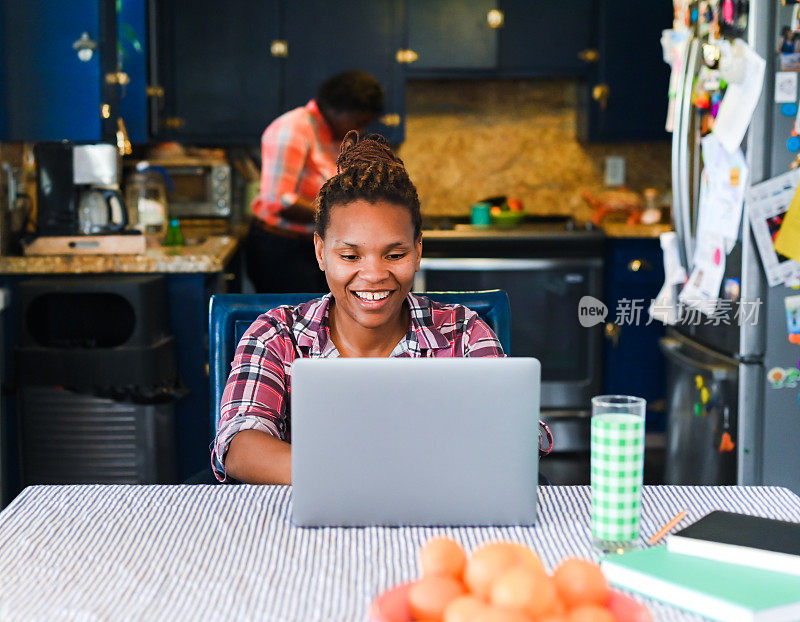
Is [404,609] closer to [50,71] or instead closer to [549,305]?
[50,71]

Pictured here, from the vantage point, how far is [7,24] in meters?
2.97

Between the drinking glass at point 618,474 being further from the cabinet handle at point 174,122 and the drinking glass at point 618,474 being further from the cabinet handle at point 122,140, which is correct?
the cabinet handle at point 174,122

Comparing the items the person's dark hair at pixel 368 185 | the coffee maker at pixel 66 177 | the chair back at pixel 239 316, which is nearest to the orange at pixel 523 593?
the person's dark hair at pixel 368 185

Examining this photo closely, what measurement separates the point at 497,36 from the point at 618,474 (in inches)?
131

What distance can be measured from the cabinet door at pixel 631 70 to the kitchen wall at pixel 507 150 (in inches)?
10.3

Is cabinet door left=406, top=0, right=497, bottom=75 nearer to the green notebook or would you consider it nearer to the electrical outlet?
the electrical outlet

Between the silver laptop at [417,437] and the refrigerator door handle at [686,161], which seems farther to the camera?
the refrigerator door handle at [686,161]

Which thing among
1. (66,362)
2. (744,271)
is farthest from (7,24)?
(744,271)

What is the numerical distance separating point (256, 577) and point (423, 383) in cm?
26

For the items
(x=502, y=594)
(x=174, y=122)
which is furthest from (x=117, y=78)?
(x=502, y=594)

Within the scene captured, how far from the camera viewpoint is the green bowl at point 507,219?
Result: 13.5 ft

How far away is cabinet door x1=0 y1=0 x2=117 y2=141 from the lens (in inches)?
117

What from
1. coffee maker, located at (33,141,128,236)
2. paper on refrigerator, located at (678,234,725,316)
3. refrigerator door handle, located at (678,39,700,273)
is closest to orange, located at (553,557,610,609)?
paper on refrigerator, located at (678,234,725,316)

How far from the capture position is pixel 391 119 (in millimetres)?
4207
